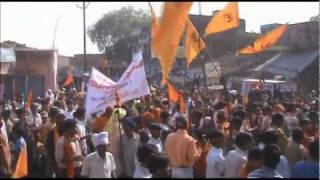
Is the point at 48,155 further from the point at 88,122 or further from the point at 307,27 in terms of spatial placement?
the point at 307,27

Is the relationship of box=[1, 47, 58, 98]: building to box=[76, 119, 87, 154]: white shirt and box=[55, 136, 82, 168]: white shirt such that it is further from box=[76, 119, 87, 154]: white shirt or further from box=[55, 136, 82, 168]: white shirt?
box=[55, 136, 82, 168]: white shirt

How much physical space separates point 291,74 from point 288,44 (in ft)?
18.7

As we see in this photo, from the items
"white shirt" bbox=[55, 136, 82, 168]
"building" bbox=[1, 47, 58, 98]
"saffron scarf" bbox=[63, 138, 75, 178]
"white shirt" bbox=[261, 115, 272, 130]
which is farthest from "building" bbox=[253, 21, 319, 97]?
"saffron scarf" bbox=[63, 138, 75, 178]

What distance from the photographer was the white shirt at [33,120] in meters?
11.2

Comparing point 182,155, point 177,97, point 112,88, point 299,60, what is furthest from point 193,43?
point 299,60

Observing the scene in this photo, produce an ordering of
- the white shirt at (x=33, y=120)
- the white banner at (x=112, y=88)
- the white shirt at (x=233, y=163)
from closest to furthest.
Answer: the white shirt at (x=233, y=163) → the white banner at (x=112, y=88) → the white shirt at (x=33, y=120)

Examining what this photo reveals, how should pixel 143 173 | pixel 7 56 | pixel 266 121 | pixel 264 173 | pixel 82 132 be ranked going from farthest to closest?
pixel 7 56
pixel 266 121
pixel 82 132
pixel 143 173
pixel 264 173

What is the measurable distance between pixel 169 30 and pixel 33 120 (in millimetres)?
6289

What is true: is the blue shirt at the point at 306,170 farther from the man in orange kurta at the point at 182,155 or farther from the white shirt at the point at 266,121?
the white shirt at the point at 266,121

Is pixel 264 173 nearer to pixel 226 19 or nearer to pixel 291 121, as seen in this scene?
pixel 226 19

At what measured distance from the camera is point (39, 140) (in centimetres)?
966

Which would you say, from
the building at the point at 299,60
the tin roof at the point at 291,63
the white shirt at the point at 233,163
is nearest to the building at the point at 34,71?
the building at the point at 299,60

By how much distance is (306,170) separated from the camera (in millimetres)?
5750

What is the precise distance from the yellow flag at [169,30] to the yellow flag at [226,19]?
2501mm
